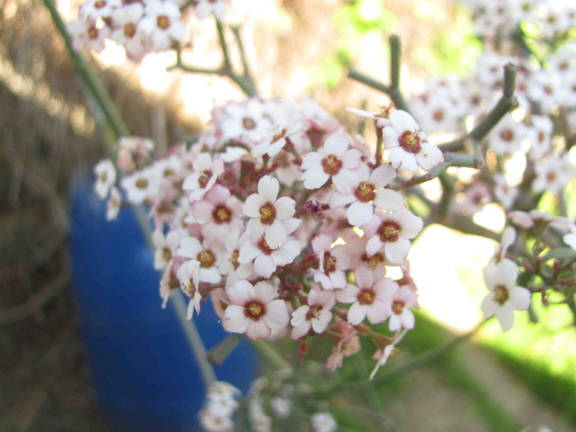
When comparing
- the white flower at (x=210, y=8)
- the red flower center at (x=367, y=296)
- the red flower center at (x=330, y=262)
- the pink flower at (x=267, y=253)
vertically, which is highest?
the white flower at (x=210, y=8)

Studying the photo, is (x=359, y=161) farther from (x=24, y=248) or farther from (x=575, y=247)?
(x=24, y=248)

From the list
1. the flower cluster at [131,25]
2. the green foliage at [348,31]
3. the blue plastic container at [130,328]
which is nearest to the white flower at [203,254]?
the flower cluster at [131,25]

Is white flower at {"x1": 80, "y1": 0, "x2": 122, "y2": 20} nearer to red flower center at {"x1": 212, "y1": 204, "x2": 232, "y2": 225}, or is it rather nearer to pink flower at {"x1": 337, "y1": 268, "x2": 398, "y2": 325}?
red flower center at {"x1": 212, "y1": 204, "x2": 232, "y2": 225}

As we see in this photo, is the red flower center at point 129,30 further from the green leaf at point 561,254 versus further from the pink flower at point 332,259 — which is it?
the green leaf at point 561,254

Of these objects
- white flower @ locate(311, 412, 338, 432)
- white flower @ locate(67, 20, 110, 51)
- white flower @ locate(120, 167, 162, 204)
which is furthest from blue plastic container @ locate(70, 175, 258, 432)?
white flower @ locate(67, 20, 110, 51)

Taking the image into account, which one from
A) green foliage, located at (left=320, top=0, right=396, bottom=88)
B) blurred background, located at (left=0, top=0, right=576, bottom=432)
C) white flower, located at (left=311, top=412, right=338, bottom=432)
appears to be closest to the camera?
white flower, located at (left=311, top=412, right=338, bottom=432)

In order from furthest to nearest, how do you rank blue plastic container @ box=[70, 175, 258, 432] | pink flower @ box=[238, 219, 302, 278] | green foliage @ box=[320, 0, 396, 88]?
Result: green foliage @ box=[320, 0, 396, 88] < blue plastic container @ box=[70, 175, 258, 432] < pink flower @ box=[238, 219, 302, 278]
